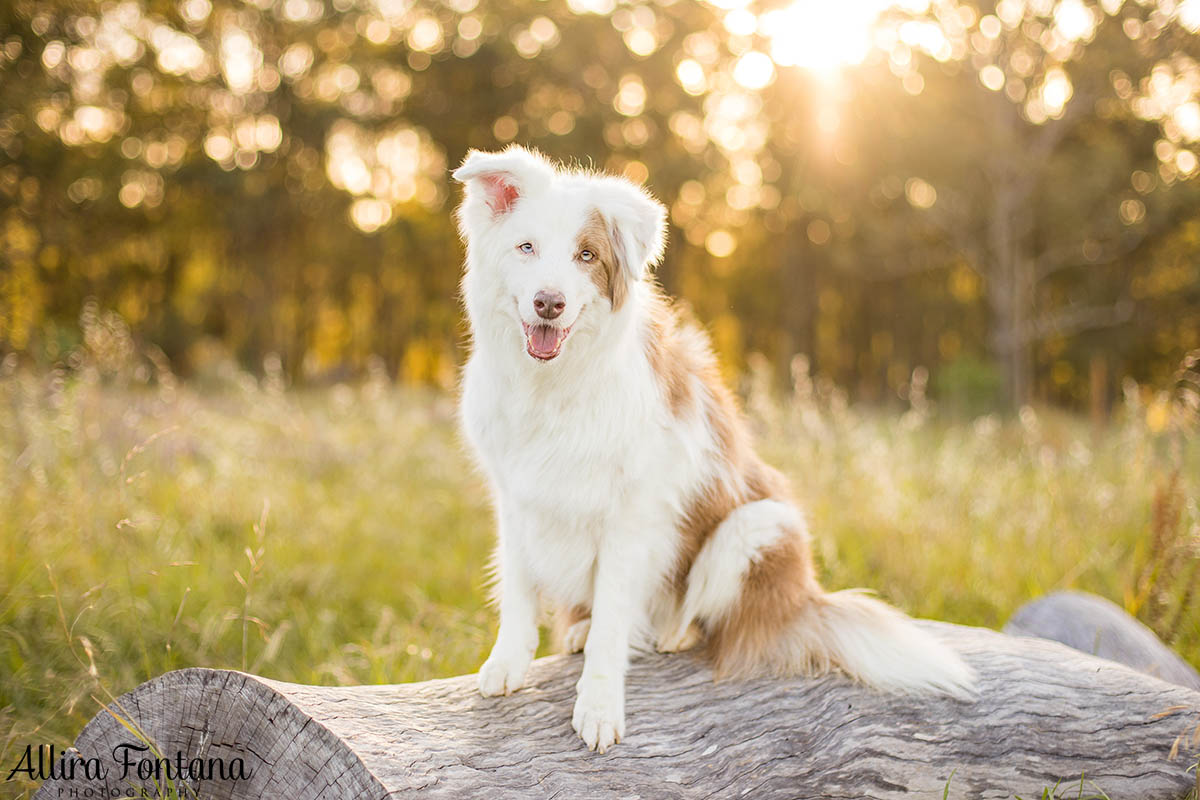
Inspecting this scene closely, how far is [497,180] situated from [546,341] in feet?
1.97

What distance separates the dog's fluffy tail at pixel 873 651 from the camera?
8.49ft

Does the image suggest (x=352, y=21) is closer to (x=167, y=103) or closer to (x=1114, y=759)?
(x=167, y=103)

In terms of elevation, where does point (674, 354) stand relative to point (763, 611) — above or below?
A: above

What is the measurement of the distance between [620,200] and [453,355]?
25895 mm

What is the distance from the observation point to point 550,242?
2500mm

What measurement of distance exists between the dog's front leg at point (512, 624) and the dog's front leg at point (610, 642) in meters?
0.22

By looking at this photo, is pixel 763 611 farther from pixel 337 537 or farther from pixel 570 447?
pixel 337 537

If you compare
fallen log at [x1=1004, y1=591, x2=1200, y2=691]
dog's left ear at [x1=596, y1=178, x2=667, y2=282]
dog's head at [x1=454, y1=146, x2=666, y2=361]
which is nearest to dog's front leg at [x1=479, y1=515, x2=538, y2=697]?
dog's head at [x1=454, y1=146, x2=666, y2=361]

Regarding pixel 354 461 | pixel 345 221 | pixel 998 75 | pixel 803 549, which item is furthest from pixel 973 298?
pixel 803 549

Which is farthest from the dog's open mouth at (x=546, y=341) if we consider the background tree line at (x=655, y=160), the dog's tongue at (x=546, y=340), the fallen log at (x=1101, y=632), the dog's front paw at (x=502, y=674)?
the background tree line at (x=655, y=160)

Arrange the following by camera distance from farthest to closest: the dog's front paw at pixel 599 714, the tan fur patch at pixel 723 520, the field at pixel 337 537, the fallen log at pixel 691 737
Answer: the field at pixel 337 537 < the tan fur patch at pixel 723 520 < the dog's front paw at pixel 599 714 < the fallen log at pixel 691 737

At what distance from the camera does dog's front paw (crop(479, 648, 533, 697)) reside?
103 inches

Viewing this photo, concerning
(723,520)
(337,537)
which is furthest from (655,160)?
(723,520)

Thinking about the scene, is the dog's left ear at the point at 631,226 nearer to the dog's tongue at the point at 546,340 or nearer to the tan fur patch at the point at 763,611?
the dog's tongue at the point at 546,340
